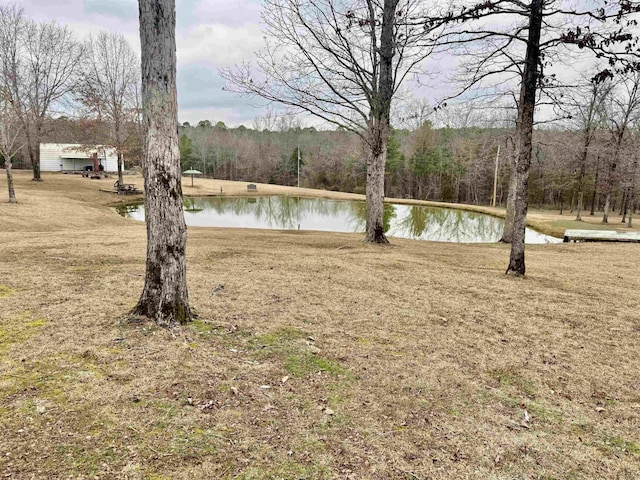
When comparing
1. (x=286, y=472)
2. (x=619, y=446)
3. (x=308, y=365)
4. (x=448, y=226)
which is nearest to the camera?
(x=286, y=472)

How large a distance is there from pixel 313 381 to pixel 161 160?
2.27m

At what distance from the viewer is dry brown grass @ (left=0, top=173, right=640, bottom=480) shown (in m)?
2.19

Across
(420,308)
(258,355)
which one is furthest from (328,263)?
(258,355)

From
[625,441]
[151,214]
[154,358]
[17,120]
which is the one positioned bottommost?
[625,441]

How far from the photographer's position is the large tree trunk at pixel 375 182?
31.2 feet

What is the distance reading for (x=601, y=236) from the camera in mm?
14680

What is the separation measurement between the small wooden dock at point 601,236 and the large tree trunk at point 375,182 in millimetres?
9757

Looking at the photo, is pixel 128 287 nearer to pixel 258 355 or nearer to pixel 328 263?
pixel 258 355

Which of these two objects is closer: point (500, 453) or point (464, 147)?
point (500, 453)

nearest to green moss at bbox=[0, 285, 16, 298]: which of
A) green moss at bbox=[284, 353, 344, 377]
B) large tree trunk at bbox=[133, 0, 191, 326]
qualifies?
large tree trunk at bbox=[133, 0, 191, 326]

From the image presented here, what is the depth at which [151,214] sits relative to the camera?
344 centimetres

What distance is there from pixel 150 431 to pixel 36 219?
1478 cm

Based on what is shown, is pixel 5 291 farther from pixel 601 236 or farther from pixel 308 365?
pixel 601 236

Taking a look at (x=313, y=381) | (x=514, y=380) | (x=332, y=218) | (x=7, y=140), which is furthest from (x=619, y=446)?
(x=332, y=218)
